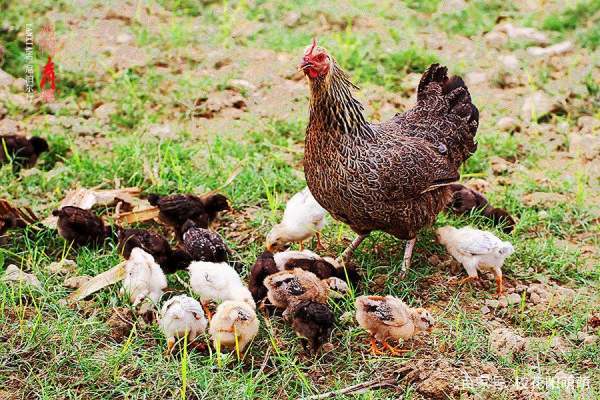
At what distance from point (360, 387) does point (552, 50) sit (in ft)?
14.6

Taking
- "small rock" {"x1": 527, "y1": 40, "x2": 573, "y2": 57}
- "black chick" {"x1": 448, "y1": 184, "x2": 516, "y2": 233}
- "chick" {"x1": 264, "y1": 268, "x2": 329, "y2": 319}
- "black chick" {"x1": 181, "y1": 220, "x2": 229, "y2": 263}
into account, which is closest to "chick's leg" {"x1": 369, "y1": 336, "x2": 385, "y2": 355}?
"chick" {"x1": 264, "y1": 268, "x2": 329, "y2": 319}

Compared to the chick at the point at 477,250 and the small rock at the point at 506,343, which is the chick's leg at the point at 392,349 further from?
the chick at the point at 477,250

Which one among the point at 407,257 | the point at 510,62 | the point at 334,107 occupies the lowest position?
the point at 407,257

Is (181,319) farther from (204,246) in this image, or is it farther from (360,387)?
(360,387)

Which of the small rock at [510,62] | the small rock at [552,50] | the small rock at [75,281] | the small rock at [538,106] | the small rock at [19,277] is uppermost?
the small rock at [552,50]

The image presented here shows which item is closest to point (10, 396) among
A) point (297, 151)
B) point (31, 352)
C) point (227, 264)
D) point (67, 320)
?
point (31, 352)

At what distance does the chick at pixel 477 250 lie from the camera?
177 inches

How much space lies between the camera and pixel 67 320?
13.7ft

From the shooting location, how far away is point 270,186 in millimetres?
5535

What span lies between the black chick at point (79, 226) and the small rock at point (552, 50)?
4243mm

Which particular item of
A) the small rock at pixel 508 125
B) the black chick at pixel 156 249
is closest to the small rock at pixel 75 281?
the black chick at pixel 156 249

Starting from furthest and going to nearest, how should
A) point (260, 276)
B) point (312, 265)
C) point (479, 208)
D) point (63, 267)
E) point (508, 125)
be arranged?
1. point (508, 125)
2. point (479, 208)
3. point (63, 267)
4. point (312, 265)
5. point (260, 276)

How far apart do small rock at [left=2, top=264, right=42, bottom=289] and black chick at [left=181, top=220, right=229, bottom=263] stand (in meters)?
0.81

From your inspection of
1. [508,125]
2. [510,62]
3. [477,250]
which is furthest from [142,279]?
[510,62]
